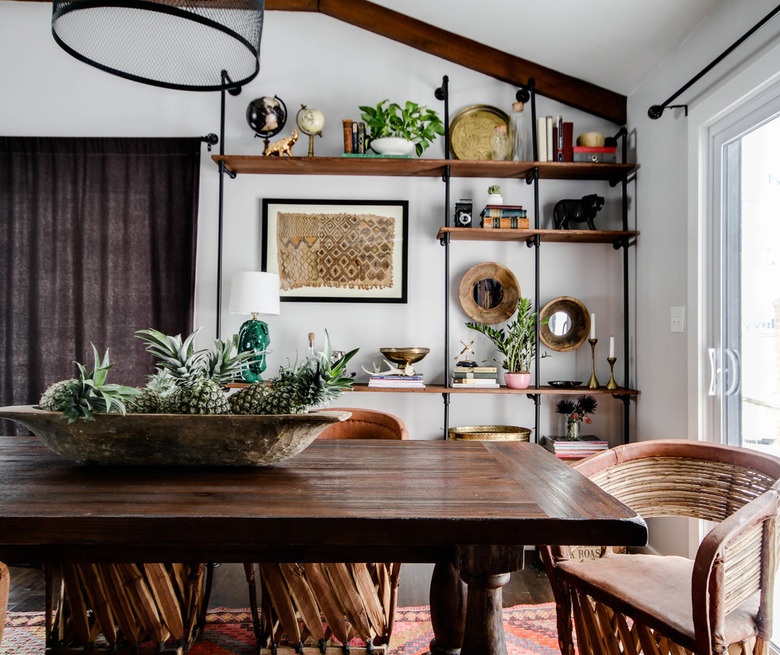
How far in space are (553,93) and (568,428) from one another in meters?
1.95

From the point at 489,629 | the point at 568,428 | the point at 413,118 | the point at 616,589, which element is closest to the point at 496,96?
the point at 413,118

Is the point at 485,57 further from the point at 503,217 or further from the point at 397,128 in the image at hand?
the point at 503,217

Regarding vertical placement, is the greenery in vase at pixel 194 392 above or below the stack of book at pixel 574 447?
above

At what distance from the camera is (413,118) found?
10.1 feet

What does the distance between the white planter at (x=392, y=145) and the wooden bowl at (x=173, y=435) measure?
86.0 inches

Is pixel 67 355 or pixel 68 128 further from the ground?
pixel 68 128

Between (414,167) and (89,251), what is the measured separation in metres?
1.95

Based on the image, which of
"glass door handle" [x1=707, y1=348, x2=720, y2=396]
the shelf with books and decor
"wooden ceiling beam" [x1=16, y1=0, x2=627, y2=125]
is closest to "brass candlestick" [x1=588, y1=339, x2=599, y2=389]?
the shelf with books and decor

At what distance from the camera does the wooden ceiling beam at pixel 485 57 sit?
124 inches

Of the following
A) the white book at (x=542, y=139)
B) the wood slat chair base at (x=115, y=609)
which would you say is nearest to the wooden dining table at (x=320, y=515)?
the wood slat chair base at (x=115, y=609)

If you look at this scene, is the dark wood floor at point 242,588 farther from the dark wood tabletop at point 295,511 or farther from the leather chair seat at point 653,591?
the dark wood tabletop at point 295,511

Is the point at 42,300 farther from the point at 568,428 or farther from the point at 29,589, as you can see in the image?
the point at 568,428

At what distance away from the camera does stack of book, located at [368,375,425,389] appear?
2916 millimetres

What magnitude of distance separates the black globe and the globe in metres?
0.12
